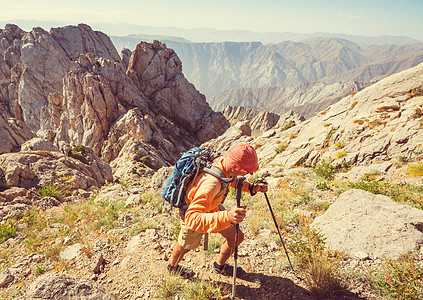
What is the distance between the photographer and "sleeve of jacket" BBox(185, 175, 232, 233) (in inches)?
148

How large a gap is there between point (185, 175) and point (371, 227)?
18.1 ft

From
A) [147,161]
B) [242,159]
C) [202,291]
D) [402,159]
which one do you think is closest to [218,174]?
[242,159]

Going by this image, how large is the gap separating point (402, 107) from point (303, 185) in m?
12.5

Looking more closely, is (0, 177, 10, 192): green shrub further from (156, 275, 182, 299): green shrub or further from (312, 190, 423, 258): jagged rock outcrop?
(312, 190, 423, 258): jagged rock outcrop

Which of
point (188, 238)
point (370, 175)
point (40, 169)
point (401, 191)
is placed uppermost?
point (188, 238)

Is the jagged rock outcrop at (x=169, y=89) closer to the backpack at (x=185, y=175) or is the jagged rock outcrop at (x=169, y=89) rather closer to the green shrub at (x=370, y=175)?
the green shrub at (x=370, y=175)

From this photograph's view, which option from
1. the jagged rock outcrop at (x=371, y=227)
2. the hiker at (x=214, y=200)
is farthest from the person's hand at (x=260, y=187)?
the jagged rock outcrop at (x=371, y=227)

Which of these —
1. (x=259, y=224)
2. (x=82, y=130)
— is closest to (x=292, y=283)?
(x=259, y=224)

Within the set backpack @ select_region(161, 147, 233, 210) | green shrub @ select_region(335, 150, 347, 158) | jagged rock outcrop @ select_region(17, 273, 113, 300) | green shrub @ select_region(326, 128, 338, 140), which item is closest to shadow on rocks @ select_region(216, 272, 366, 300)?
backpack @ select_region(161, 147, 233, 210)

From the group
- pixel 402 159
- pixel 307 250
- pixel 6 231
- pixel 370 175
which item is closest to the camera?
pixel 307 250

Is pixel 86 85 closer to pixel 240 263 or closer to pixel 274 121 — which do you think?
pixel 240 263

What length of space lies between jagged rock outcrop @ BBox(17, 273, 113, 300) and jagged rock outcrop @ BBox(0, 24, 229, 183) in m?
27.3

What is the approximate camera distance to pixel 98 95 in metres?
47.3

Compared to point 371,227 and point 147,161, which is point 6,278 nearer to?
point 371,227
